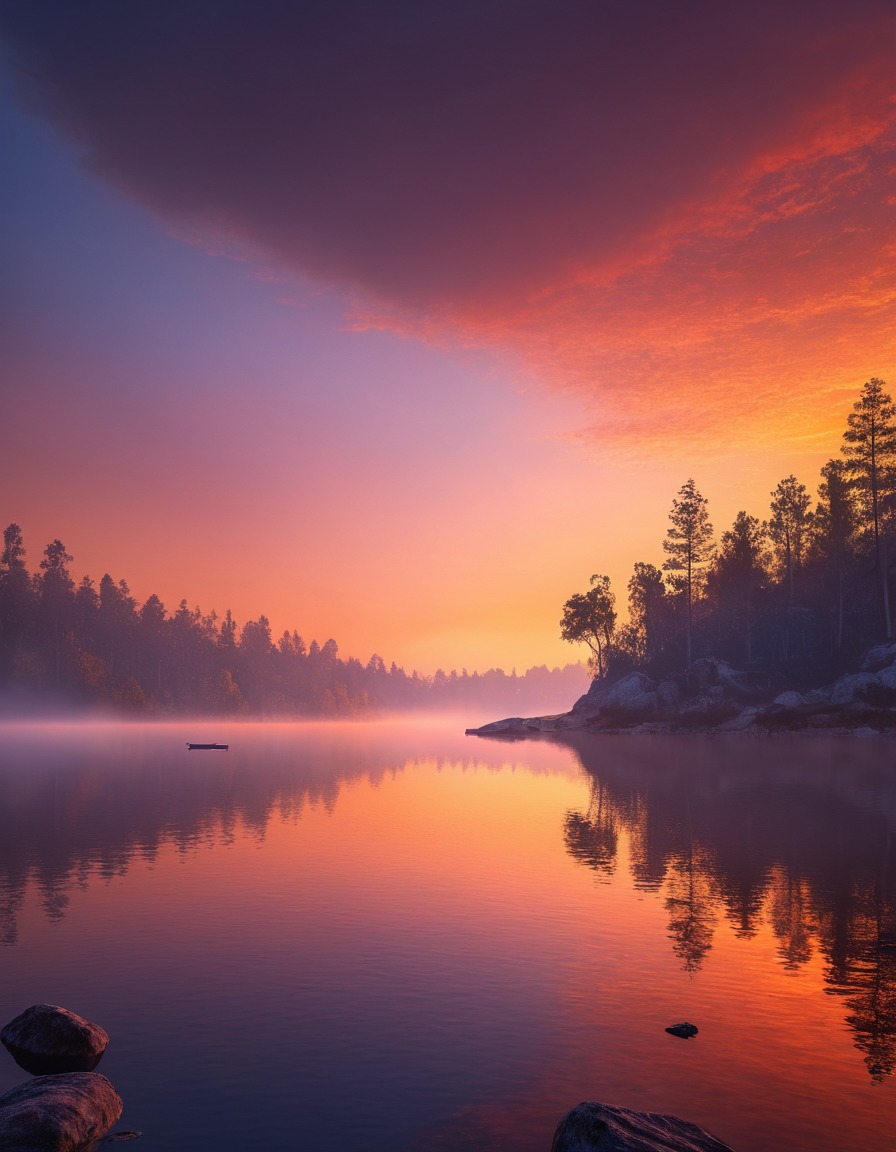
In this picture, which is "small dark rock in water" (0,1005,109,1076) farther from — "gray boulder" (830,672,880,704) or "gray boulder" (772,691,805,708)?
"gray boulder" (772,691,805,708)

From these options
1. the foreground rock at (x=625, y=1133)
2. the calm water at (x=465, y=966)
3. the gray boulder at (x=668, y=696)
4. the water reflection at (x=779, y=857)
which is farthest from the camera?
the gray boulder at (x=668, y=696)

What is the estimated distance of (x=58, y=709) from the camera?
18362 centimetres

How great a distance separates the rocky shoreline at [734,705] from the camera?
95.8 meters

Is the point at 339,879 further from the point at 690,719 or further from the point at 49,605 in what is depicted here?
the point at 49,605

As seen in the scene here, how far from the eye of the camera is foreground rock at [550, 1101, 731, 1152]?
1038 centimetres

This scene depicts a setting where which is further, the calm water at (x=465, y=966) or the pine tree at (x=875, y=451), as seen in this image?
the pine tree at (x=875, y=451)

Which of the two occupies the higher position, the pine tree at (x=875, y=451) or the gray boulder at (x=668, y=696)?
the pine tree at (x=875, y=451)

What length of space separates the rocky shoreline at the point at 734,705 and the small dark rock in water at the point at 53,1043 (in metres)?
97.4

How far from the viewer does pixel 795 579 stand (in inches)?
5153

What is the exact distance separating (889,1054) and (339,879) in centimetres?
2070

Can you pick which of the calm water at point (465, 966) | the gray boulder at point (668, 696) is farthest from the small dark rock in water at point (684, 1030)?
the gray boulder at point (668, 696)

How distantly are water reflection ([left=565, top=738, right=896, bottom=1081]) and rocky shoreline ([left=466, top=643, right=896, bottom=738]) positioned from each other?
89.4 ft

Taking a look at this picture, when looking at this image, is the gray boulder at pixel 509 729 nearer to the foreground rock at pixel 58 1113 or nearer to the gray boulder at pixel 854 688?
the gray boulder at pixel 854 688

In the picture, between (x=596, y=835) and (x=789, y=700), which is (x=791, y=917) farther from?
(x=789, y=700)
